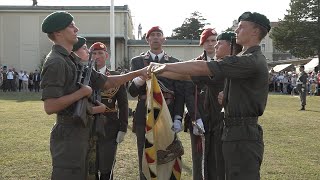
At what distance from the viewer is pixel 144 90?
5.97 m

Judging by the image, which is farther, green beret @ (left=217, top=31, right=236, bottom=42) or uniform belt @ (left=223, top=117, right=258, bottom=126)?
green beret @ (left=217, top=31, right=236, bottom=42)

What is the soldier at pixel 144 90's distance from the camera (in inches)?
235

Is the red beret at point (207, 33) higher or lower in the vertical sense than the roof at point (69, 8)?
lower

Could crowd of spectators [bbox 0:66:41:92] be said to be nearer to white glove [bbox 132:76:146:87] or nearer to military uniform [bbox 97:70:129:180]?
military uniform [bbox 97:70:129:180]

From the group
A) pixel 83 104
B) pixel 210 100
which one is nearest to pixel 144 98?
pixel 210 100

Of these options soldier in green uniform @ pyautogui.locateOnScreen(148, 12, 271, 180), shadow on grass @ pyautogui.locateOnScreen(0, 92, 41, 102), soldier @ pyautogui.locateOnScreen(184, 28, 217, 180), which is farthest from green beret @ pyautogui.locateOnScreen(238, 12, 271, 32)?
shadow on grass @ pyautogui.locateOnScreen(0, 92, 41, 102)

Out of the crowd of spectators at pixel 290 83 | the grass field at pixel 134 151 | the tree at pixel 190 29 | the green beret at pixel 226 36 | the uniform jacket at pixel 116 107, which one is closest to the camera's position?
the green beret at pixel 226 36

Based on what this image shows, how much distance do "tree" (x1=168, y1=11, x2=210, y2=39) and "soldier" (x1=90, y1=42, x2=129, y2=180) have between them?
83.7 metres

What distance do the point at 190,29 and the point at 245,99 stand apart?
87.5 meters

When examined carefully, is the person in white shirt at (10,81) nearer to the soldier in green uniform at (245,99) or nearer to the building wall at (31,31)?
the building wall at (31,31)

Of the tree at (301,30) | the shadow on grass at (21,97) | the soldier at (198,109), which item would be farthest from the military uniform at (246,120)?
the tree at (301,30)

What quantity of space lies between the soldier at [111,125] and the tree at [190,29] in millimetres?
83689

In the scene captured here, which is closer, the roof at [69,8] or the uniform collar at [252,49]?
the uniform collar at [252,49]

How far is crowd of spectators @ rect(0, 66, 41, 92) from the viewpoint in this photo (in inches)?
1519
